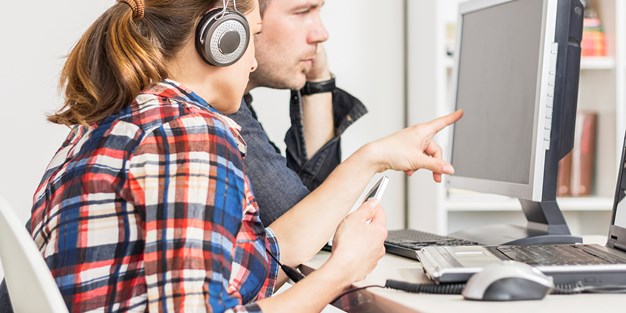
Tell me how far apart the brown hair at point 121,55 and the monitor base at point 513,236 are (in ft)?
2.32

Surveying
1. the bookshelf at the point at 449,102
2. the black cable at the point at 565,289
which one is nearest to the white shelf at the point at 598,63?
the bookshelf at the point at 449,102

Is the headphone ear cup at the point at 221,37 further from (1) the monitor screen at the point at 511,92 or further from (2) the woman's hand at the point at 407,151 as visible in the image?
(1) the monitor screen at the point at 511,92

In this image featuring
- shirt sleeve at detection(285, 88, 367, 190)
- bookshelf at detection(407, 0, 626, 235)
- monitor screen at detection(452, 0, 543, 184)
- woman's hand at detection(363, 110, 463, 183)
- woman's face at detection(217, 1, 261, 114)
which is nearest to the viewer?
woman's face at detection(217, 1, 261, 114)

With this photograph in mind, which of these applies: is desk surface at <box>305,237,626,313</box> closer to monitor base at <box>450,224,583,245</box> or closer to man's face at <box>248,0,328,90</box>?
monitor base at <box>450,224,583,245</box>

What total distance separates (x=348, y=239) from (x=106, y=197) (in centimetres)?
36

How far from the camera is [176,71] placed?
4.24ft

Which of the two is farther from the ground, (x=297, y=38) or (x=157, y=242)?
(x=297, y=38)

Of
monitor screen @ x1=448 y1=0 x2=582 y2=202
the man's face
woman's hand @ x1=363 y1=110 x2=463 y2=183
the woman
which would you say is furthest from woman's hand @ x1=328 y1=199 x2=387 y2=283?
the man's face

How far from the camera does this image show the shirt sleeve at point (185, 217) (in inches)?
39.9

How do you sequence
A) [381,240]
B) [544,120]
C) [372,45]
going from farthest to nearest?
[372,45] < [544,120] < [381,240]

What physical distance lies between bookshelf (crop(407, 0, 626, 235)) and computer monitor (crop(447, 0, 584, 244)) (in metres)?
1.25

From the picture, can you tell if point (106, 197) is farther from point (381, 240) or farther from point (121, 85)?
point (381, 240)

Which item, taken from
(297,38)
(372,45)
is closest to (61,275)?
(297,38)

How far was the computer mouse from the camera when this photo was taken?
103cm
